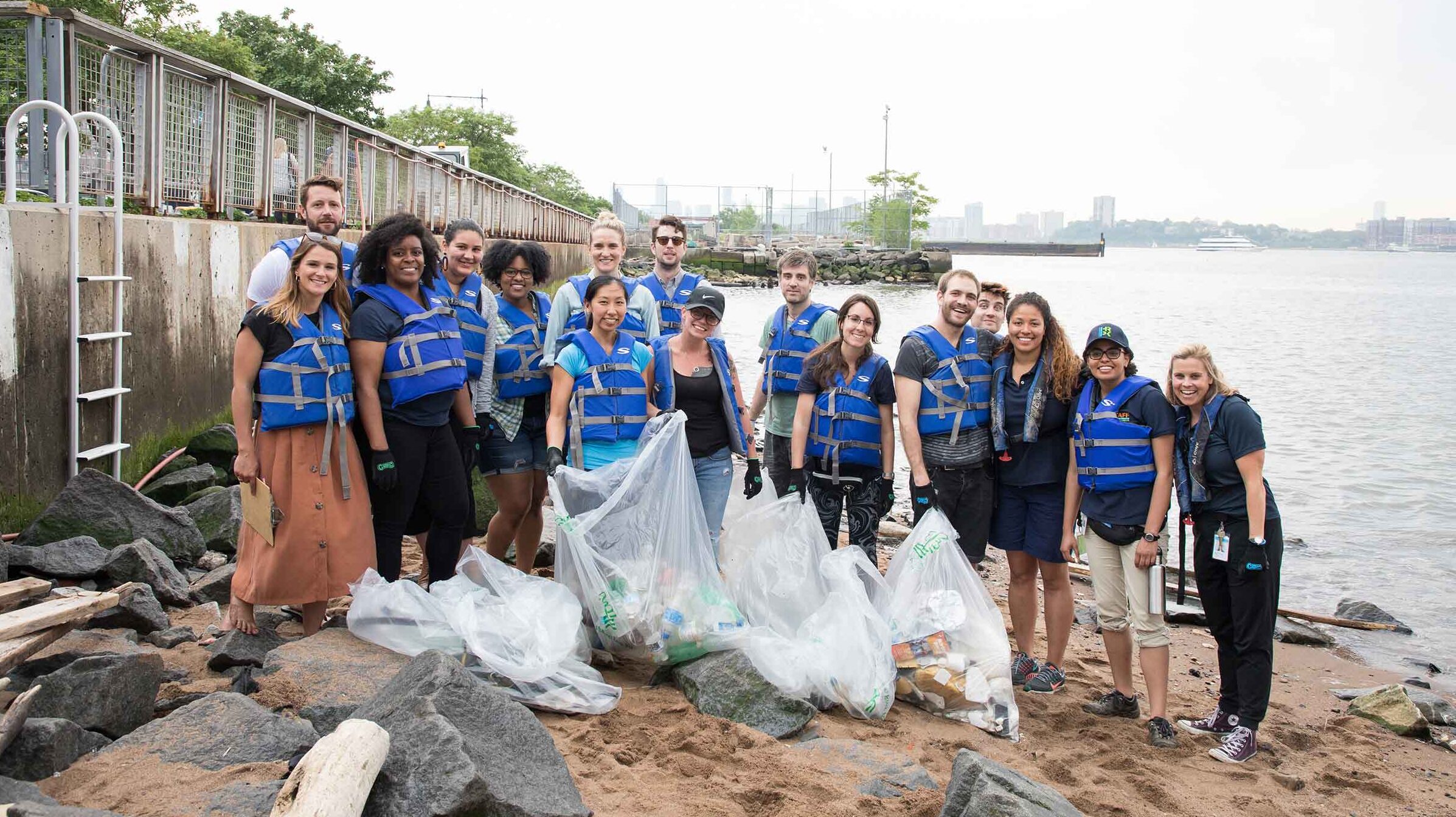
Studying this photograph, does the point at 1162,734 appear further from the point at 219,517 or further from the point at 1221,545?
the point at 219,517

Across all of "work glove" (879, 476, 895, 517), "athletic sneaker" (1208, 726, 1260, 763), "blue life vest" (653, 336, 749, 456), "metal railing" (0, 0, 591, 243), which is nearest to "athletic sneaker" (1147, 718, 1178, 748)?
"athletic sneaker" (1208, 726, 1260, 763)

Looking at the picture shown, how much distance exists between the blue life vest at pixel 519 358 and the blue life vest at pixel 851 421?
133cm

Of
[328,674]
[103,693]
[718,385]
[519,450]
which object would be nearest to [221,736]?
[103,693]

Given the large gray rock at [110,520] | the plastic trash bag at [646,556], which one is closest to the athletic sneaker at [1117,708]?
the plastic trash bag at [646,556]

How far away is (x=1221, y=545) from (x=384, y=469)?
11.2ft

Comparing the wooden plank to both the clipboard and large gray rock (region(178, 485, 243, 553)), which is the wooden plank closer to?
the clipboard

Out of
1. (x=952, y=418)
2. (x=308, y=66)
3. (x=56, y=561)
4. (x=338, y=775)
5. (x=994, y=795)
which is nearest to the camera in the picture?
(x=338, y=775)

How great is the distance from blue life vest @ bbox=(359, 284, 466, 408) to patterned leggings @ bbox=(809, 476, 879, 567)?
183 centimetres

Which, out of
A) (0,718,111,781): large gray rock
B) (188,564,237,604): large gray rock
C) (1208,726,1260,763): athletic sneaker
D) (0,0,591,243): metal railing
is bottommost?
(1208,726,1260,763): athletic sneaker

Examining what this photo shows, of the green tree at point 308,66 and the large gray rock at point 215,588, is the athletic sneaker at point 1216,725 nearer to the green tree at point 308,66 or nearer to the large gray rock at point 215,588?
the large gray rock at point 215,588

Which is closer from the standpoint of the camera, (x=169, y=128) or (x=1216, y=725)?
(x=1216, y=725)

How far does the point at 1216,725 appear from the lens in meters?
4.80

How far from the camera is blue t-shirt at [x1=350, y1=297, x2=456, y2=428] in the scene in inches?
168

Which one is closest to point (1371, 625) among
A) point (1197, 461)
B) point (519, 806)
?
point (1197, 461)
